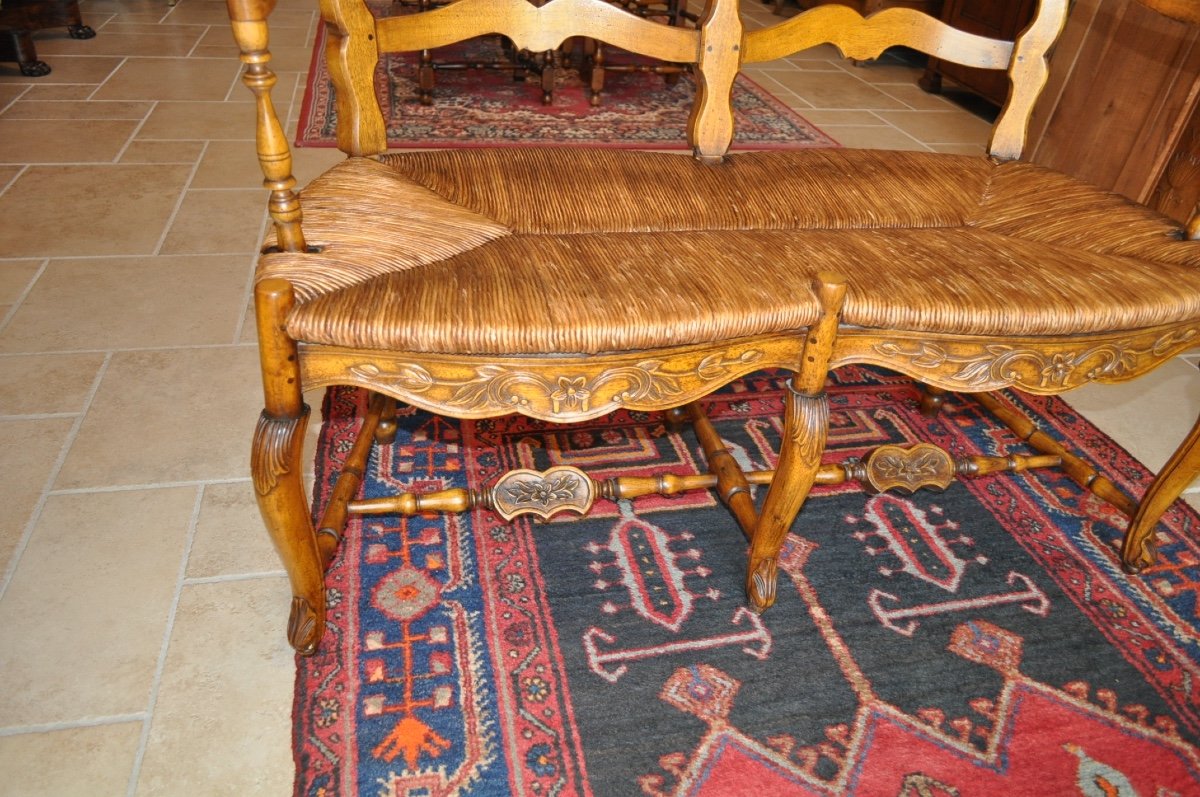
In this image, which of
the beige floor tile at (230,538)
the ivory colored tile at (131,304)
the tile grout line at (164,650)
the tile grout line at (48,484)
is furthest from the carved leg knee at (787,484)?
the ivory colored tile at (131,304)

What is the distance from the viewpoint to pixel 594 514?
1646 millimetres

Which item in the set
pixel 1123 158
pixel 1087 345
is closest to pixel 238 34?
pixel 1087 345

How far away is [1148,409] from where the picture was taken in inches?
84.0

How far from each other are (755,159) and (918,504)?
802mm

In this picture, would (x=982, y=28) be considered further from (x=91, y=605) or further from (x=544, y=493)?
(x=91, y=605)

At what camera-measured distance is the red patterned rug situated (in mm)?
3543

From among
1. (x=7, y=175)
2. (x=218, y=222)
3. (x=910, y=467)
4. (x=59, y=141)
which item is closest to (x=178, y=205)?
(x=218, y=222)

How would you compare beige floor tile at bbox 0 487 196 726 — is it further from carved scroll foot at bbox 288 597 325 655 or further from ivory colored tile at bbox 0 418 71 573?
carved scroll foot at bbox 288 597 325 655

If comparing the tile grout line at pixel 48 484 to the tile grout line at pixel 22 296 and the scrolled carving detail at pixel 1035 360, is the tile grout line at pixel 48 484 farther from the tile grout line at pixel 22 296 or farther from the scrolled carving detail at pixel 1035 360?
the scrolled carving detail at pixel 1035 360

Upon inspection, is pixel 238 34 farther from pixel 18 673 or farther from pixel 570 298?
pixel 18 673

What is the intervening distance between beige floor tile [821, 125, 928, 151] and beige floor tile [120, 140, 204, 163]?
274 centimetres

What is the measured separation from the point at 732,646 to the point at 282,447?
796mm

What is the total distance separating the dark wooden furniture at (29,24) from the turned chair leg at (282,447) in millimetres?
3743

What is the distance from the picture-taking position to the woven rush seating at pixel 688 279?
1116 mm
